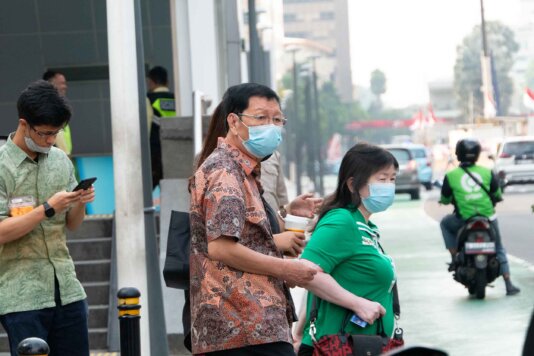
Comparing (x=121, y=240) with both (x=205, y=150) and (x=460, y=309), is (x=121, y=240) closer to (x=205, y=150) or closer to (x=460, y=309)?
(x=205, y=150)

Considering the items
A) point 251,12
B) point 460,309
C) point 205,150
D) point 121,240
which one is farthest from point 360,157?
point 251,12

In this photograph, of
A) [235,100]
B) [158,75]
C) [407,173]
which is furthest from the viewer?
[407,173]

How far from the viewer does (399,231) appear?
27.4m

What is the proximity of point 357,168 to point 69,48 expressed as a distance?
1334 cm

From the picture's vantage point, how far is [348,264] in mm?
5453

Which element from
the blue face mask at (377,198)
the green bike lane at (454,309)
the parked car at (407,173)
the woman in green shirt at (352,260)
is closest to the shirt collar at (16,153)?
the woman in green shirt at (352,260)

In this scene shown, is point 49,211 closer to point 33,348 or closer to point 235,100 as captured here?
point 33,348

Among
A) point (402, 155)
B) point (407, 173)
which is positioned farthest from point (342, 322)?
point (402, 155)

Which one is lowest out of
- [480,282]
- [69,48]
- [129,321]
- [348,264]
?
[480,282]

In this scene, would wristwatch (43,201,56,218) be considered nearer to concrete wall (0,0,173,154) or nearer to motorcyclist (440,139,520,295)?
motorcyclist (440,139,520,295)

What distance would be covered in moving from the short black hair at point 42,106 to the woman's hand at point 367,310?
148 cm

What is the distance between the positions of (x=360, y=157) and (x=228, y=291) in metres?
1.15

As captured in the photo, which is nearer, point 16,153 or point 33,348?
point 33,348

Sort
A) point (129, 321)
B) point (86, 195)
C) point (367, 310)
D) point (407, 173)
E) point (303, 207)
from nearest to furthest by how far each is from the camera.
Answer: point (367, 310), point (303, 207), point (86, 195), point (129, 321), point (407, 173)
